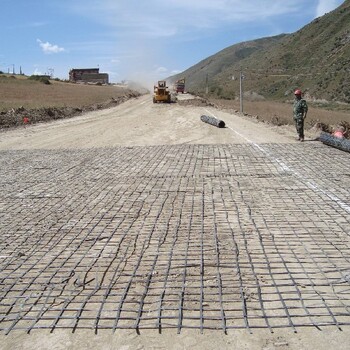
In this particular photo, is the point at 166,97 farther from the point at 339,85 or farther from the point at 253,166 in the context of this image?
the point at 339,85

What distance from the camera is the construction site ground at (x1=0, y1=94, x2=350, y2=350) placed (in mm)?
2869

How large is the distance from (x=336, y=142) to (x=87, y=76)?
8022 cm

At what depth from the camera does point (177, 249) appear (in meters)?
4.21

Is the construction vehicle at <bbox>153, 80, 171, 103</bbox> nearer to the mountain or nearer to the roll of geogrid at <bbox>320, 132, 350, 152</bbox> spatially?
the mountain

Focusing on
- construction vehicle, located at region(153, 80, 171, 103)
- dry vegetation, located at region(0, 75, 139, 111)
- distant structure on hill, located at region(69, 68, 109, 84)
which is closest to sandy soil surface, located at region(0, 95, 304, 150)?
dry vegetation, located at region(0, 75, 139, 111)

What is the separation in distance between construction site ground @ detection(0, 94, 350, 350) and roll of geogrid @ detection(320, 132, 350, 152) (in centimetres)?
83

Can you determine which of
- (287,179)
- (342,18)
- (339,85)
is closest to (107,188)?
(287,179)

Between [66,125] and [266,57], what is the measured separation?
268ft

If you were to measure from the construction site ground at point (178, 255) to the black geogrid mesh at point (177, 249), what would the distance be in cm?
1

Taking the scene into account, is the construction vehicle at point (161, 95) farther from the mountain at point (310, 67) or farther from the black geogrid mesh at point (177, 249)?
the black geogrid mesh at point (177, 249)

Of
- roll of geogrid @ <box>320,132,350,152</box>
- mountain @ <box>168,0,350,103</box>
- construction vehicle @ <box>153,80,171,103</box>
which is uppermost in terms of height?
mountain @ <box>168,0,350,103</box>

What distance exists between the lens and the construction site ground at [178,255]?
2869mm

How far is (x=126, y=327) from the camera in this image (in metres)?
2.89

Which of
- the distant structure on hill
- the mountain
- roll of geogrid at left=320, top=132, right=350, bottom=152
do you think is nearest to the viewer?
Answer: roll of geogrid at left=320, top=132, right=350, bottom=152
